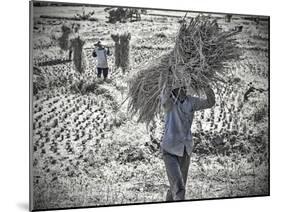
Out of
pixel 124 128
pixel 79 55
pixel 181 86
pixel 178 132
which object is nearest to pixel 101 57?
pixel 79 55

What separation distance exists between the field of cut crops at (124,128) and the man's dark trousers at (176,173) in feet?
0.18

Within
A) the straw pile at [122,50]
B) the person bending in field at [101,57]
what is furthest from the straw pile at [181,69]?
the person bending in field at [101,57]

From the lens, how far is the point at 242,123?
5145 mm

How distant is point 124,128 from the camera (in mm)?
4762

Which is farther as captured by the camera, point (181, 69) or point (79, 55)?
point (181, 69)

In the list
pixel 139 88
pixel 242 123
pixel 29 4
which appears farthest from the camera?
pixel 242 123

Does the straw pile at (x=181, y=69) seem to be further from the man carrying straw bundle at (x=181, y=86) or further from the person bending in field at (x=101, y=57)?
the person bending in field at (x=101, y=57)

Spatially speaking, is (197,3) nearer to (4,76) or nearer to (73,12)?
(73,12)

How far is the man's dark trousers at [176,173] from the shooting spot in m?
4.88

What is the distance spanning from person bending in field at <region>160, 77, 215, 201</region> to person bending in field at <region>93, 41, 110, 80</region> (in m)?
0.55

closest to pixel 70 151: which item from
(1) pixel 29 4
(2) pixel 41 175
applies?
(2) pixel 41 175

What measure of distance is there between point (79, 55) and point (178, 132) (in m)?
1.11

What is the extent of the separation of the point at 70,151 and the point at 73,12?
3.86 ft

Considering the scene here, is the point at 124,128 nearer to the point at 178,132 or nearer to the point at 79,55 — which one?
the point at 178,132
